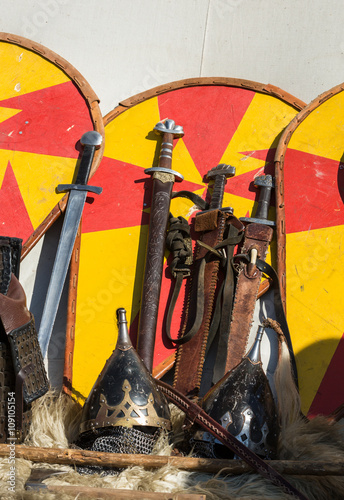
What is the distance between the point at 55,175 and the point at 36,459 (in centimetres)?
142

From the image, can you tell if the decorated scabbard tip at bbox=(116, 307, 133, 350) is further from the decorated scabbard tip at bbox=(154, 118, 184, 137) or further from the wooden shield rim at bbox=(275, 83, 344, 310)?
the decorated scabbard tip at bbox=(154, 118, 184, 137)

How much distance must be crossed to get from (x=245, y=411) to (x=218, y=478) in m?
0.24

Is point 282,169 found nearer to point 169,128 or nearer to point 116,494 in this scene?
point 169,128

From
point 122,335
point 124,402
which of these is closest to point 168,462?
point 124,402

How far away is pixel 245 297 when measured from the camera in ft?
8.45

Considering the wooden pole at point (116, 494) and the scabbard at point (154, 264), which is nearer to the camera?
the wooden pole at point (116, 494)

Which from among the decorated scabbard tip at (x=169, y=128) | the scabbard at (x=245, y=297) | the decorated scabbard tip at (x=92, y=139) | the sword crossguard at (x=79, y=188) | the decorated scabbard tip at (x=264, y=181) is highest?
the decorated scabbard tip at (x=169, y=128)

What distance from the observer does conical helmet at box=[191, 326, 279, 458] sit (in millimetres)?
1952

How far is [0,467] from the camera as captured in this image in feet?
5.88

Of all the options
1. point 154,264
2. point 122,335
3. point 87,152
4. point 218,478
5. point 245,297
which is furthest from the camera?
point 87,152

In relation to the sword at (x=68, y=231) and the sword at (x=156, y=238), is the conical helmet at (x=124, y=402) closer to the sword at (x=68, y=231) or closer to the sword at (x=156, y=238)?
the sword at (x=156, y=238)

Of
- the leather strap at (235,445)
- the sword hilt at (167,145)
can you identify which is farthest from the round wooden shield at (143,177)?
the leather strap at (235,445)

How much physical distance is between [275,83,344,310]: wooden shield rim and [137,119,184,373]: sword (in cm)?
42

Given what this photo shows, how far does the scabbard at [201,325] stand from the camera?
8.21 ft
